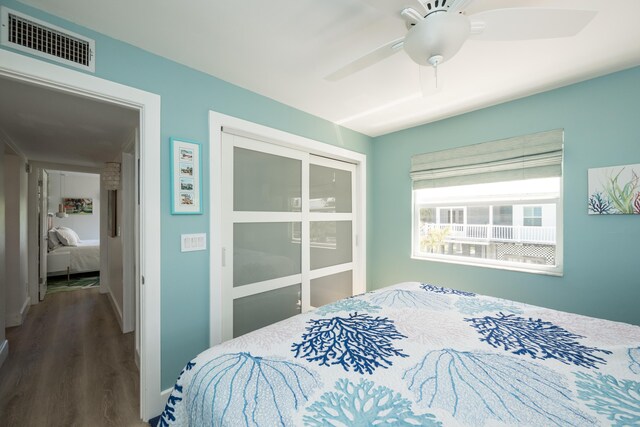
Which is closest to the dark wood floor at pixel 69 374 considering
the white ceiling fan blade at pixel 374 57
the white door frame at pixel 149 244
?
the white door frame at pixel 149 244

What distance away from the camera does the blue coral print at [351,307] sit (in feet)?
5.60

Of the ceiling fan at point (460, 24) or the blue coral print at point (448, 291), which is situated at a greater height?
the ceiling fan at point (460, 24)

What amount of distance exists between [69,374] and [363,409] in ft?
8.97

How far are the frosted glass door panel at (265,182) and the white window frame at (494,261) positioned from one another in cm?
145

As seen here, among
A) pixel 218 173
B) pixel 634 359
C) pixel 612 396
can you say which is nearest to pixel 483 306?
pixel 634 359

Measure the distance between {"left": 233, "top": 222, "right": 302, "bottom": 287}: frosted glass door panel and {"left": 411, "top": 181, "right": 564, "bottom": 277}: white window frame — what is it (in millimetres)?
1427

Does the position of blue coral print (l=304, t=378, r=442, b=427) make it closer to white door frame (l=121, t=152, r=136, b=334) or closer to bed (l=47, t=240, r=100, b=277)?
white door frame (l=121, t=152, r=136, b=334)

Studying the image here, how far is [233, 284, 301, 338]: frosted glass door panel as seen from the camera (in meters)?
2.34

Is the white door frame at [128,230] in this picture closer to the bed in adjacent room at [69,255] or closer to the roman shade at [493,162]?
the roman shade at [493,162]

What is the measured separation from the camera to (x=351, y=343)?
1286 millimetres

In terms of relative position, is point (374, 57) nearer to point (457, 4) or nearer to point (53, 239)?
point (457, 4)

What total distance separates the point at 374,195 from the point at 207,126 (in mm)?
2264

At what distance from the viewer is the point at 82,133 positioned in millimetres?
2766

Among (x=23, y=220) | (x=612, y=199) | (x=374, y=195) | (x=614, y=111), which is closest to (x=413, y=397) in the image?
(x=612, y=199)
